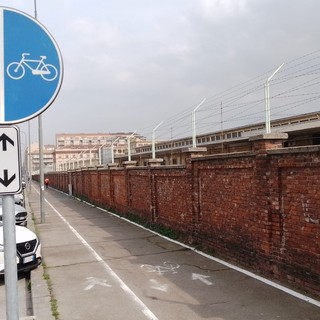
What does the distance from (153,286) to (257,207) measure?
7.65 feet

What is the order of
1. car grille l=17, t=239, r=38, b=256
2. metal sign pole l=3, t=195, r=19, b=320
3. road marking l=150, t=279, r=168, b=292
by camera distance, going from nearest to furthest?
1. metal sign pole l=3, t=195, r=19, b=320
2. road marking l=150, t=279, r=168, b=292
3. car grille l=17, t=239, r=38, b=256

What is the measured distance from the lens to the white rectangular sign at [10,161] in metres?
2.76

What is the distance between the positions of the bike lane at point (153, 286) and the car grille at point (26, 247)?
2.01 ft

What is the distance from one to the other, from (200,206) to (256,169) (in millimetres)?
3080

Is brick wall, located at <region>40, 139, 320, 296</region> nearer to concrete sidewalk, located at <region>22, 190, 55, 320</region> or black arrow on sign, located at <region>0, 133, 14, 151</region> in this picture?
concrete sidewalk, located at <region>22, 190, 55, 320</region>

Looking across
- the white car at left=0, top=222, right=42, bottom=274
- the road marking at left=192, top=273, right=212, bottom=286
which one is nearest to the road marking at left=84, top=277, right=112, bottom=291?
the white car at left=0, top=222, right=42, bottom=274

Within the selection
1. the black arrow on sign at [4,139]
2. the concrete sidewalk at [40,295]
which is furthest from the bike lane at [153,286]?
the black arrow on sign at [4,139]

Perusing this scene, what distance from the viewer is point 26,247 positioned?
8.68 meters

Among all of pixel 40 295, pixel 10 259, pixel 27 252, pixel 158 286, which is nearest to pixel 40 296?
pixel 40 295

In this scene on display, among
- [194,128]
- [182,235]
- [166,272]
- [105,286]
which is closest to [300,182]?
[166,272]

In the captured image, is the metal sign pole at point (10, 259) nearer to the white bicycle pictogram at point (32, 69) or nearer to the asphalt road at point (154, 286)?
the white bicycle pictogram at point (32, 69)

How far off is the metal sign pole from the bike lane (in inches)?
136

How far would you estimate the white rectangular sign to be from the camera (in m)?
2.76

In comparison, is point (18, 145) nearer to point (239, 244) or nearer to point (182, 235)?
point (239, 244)
